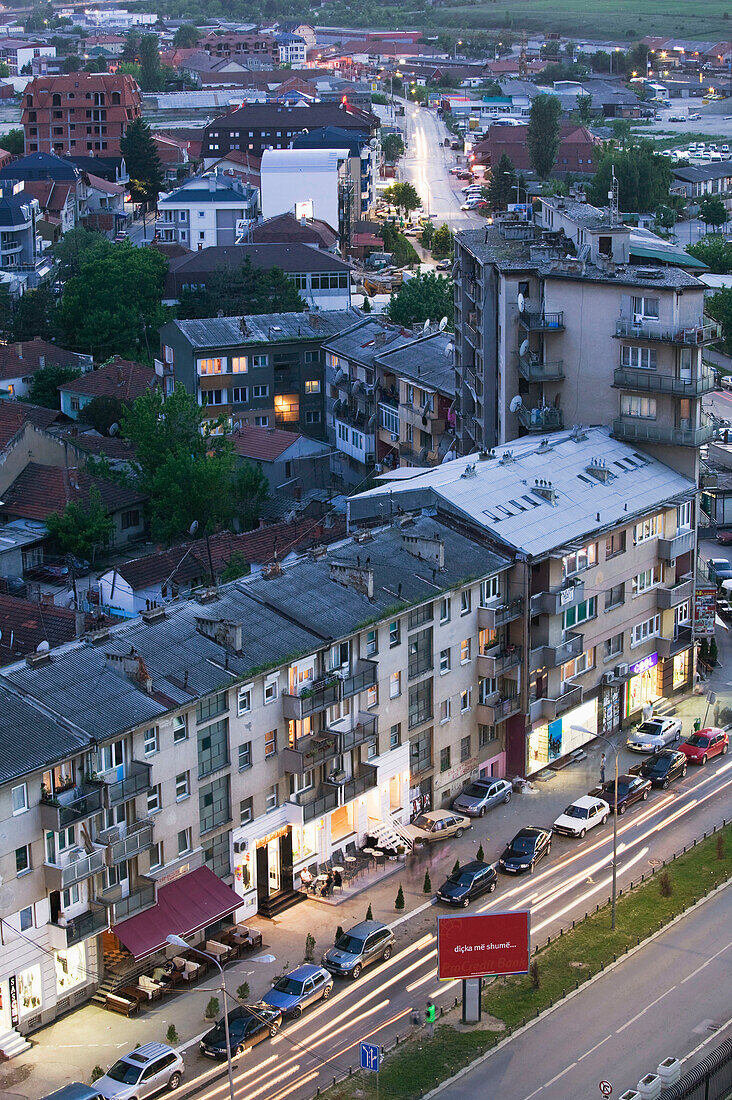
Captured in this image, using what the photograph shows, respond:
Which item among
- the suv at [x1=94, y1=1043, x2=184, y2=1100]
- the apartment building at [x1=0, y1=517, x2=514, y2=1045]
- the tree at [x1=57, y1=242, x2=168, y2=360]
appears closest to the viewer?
the suv at [x1=94, y1=1043, x2=184, y2=1100]

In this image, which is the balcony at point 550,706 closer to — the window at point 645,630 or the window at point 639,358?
the window at point 645,630

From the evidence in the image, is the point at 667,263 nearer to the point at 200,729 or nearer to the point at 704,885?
the point at 704,885

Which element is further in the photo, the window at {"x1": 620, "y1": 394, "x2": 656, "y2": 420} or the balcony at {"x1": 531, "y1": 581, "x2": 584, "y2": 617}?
the window at {"x1": 620, "y1": 394, "x2": 656, "y2": 420}

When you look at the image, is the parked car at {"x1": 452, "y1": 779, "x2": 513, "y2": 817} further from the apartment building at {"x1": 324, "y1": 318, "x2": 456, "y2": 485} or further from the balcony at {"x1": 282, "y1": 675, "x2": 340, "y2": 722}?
the apartment building at {"x1": 324, "y1": 318, "x2": 456, "y2": 485}

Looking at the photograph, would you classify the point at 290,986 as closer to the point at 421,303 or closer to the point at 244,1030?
the point at 244,1030

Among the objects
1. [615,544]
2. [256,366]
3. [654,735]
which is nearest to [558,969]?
[654,735]

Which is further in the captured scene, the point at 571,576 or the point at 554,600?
the point at 571,576

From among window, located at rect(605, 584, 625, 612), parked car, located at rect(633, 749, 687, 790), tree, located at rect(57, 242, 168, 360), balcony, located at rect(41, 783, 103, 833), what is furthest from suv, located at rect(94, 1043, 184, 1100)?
tree, located at rect(57, 242, 168, 360)
